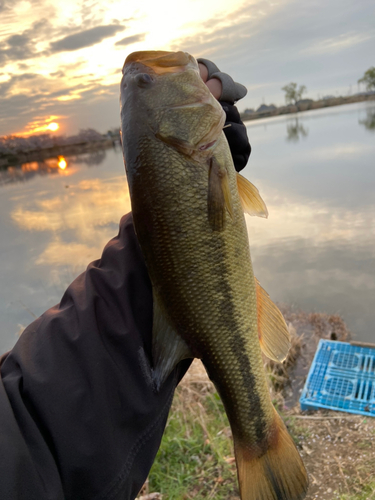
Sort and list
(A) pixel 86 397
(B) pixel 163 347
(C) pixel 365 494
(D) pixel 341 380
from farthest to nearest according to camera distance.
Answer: (D) pixel 341 380, (C) pixel 365 494, (B) pixel 163 347, (A) pixel 86 397

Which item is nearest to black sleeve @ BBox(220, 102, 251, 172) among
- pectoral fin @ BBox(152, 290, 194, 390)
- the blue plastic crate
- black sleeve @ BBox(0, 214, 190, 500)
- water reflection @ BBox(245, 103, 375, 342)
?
black sleeve @ BBox(0, 214, 190, 500)

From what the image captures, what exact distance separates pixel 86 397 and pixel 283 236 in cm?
1254

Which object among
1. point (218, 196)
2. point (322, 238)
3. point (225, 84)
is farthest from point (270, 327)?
point (322, 238)

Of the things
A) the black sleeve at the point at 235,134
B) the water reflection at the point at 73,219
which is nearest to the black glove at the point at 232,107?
the black sleeve at the point at 235,134

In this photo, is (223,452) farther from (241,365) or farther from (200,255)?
(200,255)

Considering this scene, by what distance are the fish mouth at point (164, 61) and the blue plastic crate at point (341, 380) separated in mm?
4548

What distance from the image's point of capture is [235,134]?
7.22ft

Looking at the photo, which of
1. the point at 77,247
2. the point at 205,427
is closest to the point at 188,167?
the point at 205,427

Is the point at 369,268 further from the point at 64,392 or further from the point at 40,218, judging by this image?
the point at 40,218

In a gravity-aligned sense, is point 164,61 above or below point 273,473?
above

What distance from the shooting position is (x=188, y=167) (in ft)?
5.70

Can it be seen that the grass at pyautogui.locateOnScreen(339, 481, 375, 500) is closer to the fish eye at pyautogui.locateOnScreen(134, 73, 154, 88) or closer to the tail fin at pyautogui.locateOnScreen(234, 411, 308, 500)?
the tail fin at pyautogui.locateOnScreen(234, 411, 308, 500)

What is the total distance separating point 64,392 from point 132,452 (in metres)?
0.42

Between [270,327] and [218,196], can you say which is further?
[270,327]
